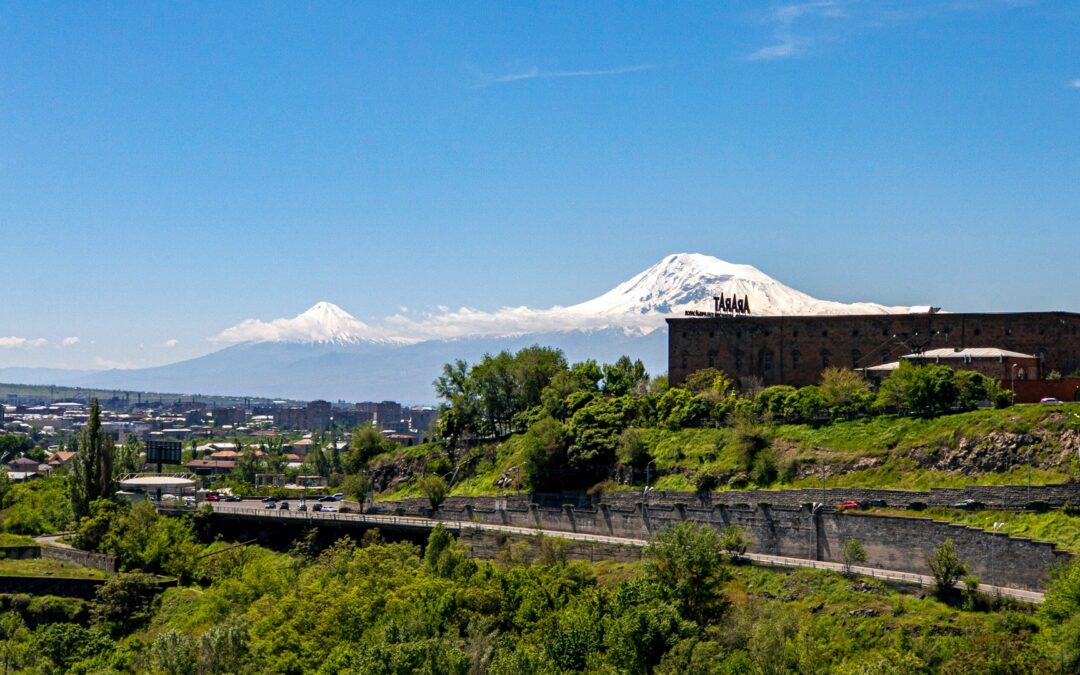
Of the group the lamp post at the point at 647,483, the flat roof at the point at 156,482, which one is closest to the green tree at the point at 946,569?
the lamp post at the point at 647,483

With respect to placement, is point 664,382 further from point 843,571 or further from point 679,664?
point 679,664

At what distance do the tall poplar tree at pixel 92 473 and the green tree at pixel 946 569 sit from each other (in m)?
63.6

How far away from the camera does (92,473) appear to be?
330ft

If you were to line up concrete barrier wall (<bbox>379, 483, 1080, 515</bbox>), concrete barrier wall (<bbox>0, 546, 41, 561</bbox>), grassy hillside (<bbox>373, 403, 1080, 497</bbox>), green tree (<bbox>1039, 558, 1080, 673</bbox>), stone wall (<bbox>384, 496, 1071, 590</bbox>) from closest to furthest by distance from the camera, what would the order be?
green tree (<bbox>1039, 558, 1080, 673</bbox>), stone wall (<bbox>384, 496, 1071, 590</bbox>), concrete barrier wall (<bbox>379, 483, 1080, 515</bbox>), grassy hillside (<bbox>373, 403, 1080, 497</bbox>), concrete barrier wall (<bbox>0, 546, 41, 561</bbox>)

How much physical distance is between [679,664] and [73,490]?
193 feet

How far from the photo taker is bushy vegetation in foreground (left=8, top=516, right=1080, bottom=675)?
5550cm

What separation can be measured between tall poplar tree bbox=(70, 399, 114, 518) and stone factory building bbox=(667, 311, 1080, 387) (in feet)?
150

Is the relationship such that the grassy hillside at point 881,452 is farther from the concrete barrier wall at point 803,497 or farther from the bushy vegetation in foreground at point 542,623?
the bushy vegetation in foreground at point 542,623

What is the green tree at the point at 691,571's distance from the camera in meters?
64.1

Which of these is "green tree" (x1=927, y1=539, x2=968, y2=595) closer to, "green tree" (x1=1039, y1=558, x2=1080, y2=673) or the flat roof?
"green tree" (x1=1039, y1=558, x2=1080, y2=673)

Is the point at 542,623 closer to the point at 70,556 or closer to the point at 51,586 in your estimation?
the point at 51,586

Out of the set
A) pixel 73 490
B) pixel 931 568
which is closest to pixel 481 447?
pixel 73 490

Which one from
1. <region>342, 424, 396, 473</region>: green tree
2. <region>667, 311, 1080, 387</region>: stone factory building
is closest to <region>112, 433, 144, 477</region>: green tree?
<region>342, 424, 396, 473</region>: green tree

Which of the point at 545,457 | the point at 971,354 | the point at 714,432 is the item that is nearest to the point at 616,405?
the point at 545,457
